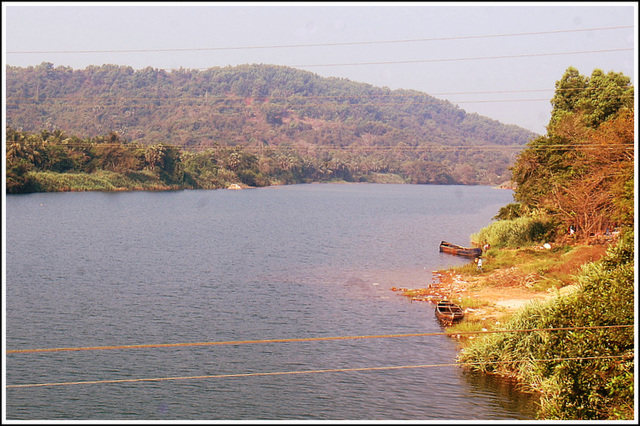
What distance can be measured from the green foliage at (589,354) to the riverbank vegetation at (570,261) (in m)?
0.04

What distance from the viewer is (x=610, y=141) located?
5331cm

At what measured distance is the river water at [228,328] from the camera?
2973cm

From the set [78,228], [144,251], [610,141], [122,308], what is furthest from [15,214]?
[610,141]

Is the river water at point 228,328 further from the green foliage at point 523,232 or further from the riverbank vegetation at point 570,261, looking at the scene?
the green foliage at point 523,232

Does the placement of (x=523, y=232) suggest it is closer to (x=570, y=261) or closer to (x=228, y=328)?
(x=570, y=261)

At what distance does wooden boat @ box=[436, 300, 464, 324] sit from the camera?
42844 millimetres

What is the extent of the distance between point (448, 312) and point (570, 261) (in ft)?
48.9

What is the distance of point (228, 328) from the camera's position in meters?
41.7

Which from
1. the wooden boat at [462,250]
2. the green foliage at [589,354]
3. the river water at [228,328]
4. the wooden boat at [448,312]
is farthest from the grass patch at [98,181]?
the green foliage at [589,354]

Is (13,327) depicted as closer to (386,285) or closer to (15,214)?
(386,285)

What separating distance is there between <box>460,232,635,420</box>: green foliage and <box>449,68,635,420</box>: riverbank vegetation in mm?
40

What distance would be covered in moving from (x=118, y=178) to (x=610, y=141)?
143m

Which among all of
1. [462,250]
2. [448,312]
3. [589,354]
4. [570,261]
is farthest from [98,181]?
[589,354]

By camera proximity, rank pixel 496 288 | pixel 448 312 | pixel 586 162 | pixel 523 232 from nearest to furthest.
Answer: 1. pixel 448 312
2. pixel 496 288
3. pixel 586 162
4. pixel 523 232
